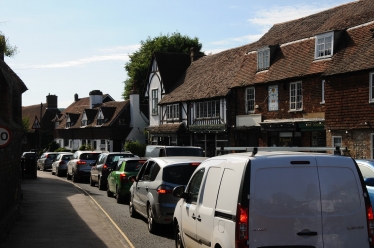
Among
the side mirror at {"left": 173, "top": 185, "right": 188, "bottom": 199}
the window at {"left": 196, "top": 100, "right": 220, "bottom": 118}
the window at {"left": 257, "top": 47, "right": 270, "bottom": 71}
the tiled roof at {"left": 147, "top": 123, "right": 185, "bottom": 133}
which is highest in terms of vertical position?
the window at {"left": 257, "top": 47, "right": 270, "bottom": 71}

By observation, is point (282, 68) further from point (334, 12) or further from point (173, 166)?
point (173, 166)

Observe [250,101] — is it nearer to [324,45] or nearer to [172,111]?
[324,45]

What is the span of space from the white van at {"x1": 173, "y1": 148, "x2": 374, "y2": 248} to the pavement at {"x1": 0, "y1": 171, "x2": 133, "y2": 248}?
5.07 metres

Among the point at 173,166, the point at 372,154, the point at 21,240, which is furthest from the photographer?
the point at 372,154

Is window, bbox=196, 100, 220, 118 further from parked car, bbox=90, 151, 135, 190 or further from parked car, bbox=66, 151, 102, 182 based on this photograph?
parked car, bbox=90, 151, 135, 190

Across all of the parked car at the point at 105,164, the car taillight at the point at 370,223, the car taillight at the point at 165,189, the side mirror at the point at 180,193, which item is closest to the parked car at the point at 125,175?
the parked car at the point at 105,164

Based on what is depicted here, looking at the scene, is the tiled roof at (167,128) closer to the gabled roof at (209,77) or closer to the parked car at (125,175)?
the gabled roof at (209,77)

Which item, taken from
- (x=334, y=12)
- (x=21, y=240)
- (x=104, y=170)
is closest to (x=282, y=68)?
(x=334, y=12)

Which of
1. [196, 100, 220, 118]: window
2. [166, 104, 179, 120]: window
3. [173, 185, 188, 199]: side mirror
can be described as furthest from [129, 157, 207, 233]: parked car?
[166, 104, 179, 120]: window

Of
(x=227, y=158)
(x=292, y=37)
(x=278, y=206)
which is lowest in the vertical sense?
(x=278, y=206)

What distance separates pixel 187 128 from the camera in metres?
42.2

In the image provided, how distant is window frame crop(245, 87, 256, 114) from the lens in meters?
34.0

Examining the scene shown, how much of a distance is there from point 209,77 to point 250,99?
7.87 meters

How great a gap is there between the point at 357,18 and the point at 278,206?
24.1 metres
